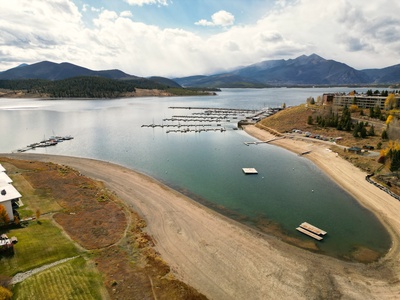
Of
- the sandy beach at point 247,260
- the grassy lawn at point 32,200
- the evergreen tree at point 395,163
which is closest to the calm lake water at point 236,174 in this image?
the sandy beach at point 247,260

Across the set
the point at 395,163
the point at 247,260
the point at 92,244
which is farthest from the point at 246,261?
the point at 395,163

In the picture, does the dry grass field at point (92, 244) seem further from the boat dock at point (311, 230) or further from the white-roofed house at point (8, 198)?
the boat dock at point (311, 230)

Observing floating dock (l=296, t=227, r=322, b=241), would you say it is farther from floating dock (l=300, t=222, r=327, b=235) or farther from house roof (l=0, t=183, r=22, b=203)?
house roof (l=0, t=183, r=22, b=203)

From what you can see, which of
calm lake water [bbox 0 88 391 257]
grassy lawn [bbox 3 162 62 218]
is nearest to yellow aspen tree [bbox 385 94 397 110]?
calm lake water [bbox 0 88 391 257]

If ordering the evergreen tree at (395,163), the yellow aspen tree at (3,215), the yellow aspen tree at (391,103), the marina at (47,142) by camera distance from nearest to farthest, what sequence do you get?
the yellow aspen tree at (3,215) → the evergreen tree at (395,163) → the marina at (47,142) → the yellow aspen tree at (391,103)

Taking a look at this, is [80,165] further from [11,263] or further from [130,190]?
[11,263]

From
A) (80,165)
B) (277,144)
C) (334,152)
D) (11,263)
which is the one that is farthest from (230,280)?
(277,144)
